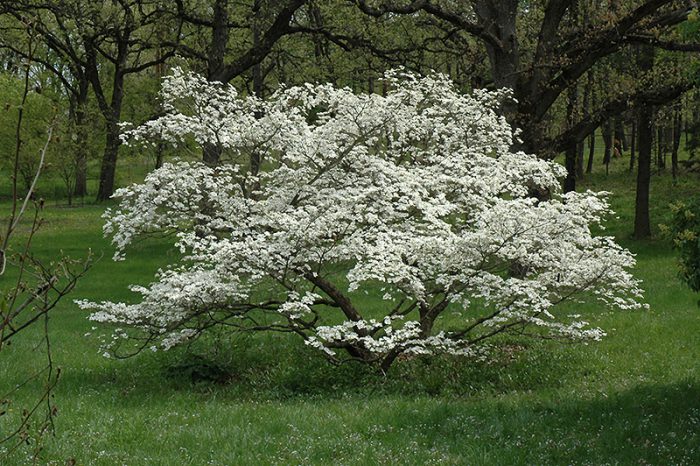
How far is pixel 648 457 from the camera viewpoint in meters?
7.89

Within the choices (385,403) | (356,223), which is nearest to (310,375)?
(385,403)

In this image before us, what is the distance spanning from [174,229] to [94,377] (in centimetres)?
261

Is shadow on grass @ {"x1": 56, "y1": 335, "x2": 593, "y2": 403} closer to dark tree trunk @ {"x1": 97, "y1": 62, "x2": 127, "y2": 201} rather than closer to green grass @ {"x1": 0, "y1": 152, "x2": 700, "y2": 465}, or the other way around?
green grass @ {"x1": 0, "y1": 152, "x2": 700, "y2": 465}

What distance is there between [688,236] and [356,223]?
5.05 m

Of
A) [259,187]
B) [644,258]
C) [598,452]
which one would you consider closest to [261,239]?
[259,187]

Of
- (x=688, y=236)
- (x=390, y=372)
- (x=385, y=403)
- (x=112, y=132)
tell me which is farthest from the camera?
(x=112, y=132)

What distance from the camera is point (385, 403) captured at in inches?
402

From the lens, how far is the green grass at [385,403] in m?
8.12

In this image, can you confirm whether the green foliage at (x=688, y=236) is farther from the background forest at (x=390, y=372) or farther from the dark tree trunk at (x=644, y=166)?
the dark tree trunk at (x=644, y=166)

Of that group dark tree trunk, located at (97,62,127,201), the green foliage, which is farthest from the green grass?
dark tree trunk, located at (97,62,127,201)

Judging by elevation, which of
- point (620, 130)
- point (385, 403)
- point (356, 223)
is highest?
point (620, 130)

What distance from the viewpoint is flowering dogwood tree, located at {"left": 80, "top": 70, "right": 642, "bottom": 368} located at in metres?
11.2

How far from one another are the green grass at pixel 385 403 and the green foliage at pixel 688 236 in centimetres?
29

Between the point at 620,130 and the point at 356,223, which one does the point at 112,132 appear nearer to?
the point at 356,223
